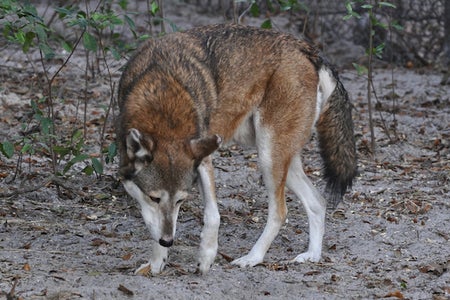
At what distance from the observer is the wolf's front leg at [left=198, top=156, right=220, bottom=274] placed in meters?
6.16

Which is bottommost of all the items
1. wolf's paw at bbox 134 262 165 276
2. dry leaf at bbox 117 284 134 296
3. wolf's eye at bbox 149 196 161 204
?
wolf's paw at bbox 134 262 165 276

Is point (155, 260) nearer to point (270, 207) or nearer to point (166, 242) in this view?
point (166, 242)

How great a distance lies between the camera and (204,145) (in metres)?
5.86

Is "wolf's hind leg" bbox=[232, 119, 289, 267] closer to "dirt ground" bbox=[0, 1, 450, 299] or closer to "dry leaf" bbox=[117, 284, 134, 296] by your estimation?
"dirt ground" bbox=[0, 1, 450, 299]

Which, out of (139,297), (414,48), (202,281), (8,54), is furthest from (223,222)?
(414,48)

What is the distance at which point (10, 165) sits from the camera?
823cm

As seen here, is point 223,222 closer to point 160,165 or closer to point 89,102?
point 160,165

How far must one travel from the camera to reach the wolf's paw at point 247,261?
21.6ft

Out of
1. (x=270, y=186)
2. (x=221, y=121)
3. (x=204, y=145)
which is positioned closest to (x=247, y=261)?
(x=270, y=186)

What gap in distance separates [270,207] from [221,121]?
766 millimetres

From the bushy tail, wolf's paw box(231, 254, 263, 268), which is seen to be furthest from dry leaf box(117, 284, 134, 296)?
the bushy tail

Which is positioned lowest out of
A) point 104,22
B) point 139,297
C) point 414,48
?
point 414,48

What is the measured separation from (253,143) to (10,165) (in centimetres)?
249

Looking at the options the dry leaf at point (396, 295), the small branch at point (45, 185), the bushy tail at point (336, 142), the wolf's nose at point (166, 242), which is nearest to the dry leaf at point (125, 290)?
the wolf's nose at point (166, 242)
